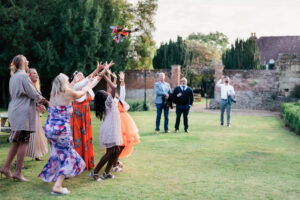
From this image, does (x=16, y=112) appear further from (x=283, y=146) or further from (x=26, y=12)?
(x=26, y=12)

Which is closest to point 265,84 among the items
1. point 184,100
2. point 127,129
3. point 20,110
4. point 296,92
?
point 296,92

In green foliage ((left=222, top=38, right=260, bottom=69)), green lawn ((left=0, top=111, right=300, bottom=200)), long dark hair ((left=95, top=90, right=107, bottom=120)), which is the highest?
green foliage ((left=222, top=38, right=260, bottom=69))

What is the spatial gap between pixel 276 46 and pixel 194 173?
58.1 m

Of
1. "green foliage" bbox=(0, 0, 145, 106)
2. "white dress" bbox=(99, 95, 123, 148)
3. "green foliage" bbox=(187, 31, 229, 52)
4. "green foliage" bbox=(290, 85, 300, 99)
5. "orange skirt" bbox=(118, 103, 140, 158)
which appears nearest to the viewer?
"white dress" bbox=(99, 95, 123, 148)

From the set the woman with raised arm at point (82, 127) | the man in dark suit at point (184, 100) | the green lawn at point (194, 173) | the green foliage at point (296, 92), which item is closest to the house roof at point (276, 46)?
the green foliage at point (296, 92)

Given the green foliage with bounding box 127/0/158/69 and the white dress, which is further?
the green foliage with bounding box 127/0/158/69

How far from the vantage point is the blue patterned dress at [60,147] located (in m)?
5.31

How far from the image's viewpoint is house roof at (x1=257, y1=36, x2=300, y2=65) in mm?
57062

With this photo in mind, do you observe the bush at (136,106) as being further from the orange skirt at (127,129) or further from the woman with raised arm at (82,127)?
the orange skirt at (127,129)

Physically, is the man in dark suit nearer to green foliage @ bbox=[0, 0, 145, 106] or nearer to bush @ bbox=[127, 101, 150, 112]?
bush @ bbox=[127, 101, 150, 112]

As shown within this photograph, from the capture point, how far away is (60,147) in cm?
542

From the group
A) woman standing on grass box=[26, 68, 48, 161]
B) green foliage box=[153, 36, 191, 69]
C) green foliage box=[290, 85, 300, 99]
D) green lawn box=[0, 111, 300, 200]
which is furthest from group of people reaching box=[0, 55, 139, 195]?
green foliage box=[153, 36, 191, 69]

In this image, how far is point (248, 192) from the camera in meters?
5.34

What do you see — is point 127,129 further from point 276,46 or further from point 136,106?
point 276,46
